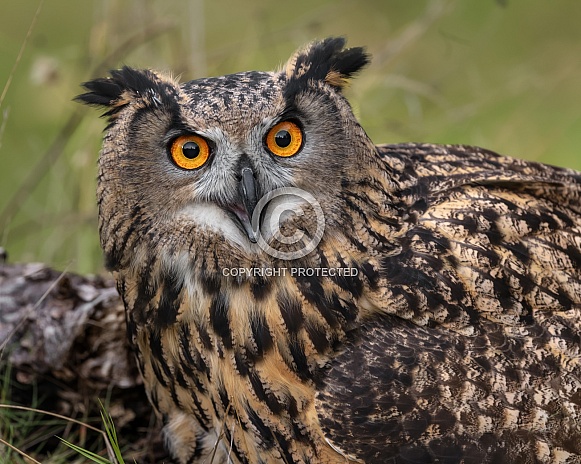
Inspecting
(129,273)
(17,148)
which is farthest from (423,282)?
(17,148)

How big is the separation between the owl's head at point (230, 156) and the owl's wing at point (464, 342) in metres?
0.29

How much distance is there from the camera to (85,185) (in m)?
4.55

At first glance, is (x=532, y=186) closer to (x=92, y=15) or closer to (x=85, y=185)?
(x=85, y=185)

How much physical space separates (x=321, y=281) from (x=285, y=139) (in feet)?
1.45

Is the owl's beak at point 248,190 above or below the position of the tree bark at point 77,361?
above

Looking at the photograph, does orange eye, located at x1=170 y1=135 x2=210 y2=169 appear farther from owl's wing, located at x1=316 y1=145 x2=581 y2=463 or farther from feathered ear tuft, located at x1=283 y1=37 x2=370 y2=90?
owl's wing, located at x1=316 y1=145 x2=581 y2=463

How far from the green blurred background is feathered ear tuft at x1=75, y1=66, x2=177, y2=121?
524mm

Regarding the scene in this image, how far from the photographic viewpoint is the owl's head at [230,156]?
2.48m

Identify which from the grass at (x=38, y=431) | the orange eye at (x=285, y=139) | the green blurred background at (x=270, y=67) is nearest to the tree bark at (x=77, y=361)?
the grass at (x=38, y=431)

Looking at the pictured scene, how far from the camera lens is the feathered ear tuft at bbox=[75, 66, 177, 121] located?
8.35 feet

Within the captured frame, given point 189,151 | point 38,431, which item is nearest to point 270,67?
point 38,431

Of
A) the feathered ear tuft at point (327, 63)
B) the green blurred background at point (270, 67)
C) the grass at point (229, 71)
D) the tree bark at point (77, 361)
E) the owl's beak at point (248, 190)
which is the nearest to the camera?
the owl's beak at point (248, 190)

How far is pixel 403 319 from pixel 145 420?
4.25ft

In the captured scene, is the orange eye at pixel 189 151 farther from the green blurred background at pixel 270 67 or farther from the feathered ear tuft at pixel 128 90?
the green blurred background at pixel 270 67
